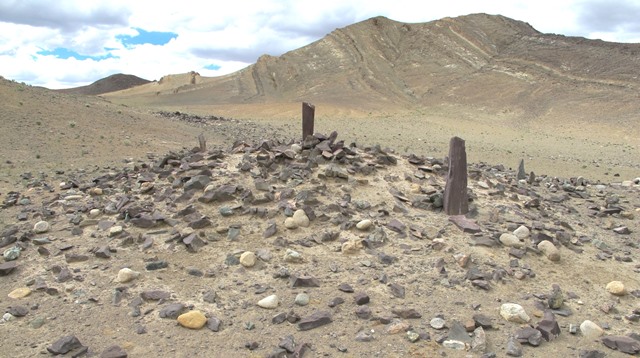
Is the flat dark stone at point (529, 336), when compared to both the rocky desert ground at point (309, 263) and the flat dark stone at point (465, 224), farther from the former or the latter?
the flat dark stone at point (465, 224)

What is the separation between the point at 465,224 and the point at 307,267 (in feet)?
5.58

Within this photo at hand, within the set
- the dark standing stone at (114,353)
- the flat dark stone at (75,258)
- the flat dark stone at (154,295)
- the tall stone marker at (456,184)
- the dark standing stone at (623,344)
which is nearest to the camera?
the dark standing stone at (114,353)

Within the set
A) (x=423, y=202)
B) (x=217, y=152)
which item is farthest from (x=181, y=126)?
(x=423, y=202)

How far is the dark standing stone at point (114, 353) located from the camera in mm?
3367

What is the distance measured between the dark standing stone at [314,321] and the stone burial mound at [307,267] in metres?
0.01

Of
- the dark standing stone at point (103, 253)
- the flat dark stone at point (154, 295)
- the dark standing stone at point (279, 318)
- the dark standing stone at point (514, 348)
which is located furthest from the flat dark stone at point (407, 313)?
the dark standing stone at point (103, 253)

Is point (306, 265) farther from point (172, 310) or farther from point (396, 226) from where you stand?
point (172, 310)

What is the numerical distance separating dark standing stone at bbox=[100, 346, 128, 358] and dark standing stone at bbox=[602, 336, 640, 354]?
319cm

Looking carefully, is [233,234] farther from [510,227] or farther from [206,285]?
[510,227]

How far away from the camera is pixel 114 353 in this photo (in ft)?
11.1

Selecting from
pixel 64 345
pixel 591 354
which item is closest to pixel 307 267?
pixel 64 345

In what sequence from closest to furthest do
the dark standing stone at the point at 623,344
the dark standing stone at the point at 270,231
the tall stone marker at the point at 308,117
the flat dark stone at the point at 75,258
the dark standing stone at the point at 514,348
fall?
the dark standing stone at the point at 514,348
the dark standing stone at the point at 623,344
the flat dark stone at the point at 75,258
the dark standing stone at the point at 270,231
the tall stone marker at the point at 308,117

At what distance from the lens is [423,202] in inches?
224

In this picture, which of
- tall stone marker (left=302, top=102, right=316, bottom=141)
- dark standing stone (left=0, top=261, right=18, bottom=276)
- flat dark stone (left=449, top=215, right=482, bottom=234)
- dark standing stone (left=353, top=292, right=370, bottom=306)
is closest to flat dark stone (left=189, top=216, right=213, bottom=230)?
dark standing stone (left=0, top=261, right=18, bottom=276)
